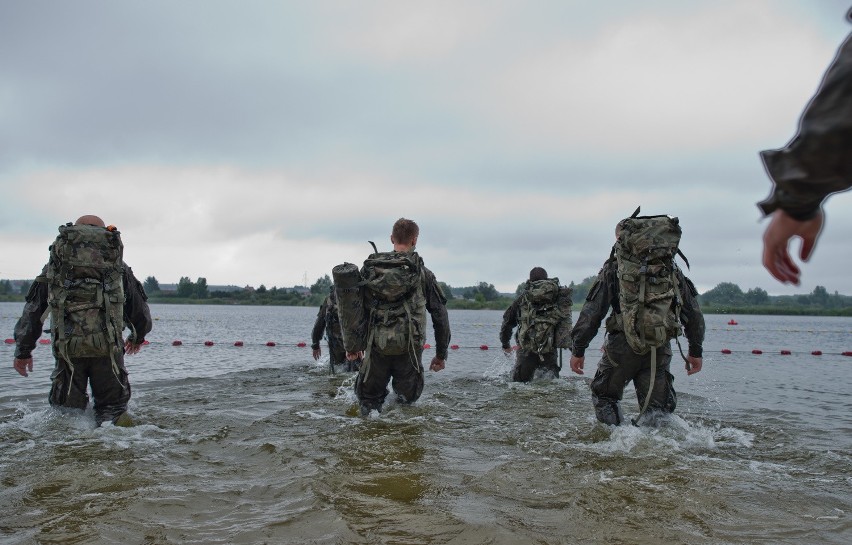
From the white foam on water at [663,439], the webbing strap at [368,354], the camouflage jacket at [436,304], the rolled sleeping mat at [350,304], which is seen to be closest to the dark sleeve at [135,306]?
the rolled sleeping mat at [350,304]

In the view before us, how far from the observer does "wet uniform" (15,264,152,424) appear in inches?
256

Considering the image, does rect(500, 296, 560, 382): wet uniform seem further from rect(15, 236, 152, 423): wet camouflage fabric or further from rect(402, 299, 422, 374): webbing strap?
rect(15, 236, 152, 423): wet camouflage fabric

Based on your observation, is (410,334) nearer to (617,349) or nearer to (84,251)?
(617,349)

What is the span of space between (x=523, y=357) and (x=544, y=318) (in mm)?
1102

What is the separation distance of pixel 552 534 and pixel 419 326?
350cm

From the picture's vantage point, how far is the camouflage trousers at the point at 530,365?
12.0m

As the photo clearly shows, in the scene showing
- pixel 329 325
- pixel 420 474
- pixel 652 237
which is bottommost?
pixel 420 474

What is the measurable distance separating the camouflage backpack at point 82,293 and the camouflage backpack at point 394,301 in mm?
2706

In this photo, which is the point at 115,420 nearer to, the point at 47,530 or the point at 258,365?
the point at 47,530

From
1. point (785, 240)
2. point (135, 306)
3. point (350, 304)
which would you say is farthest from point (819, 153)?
point (135, 306)

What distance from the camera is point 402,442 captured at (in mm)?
6434

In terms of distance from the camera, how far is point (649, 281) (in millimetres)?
6234

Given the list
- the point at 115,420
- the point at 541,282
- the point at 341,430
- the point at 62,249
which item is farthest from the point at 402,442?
the point at 541,282

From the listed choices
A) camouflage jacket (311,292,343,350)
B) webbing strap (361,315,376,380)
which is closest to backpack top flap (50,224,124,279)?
webbing strap (361,315,376,380)
